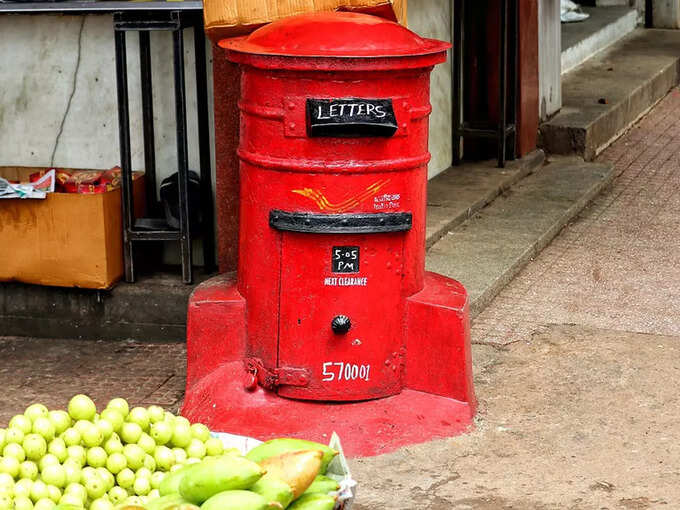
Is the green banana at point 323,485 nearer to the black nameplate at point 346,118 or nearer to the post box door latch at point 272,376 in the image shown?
the post box door latch at point 272,376

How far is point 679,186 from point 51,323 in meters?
4.97

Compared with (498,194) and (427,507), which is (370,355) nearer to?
(427,507)

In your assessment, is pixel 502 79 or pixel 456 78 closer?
pixel 502 79

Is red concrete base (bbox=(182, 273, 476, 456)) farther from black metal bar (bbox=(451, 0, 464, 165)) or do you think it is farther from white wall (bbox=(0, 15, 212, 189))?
black metal bar (bbox=(451, 0, 464, 165))

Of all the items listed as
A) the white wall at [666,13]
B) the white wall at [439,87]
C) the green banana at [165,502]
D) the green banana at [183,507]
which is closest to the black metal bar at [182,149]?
the white wall at [439,87]

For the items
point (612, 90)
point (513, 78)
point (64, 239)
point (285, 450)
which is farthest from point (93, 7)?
point (612, 90)

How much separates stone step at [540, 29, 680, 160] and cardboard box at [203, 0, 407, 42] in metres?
4.60

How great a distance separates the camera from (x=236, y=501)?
299 cm

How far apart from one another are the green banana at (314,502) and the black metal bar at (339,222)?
1.61 m

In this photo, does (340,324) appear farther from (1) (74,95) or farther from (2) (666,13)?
(2) (666,13)

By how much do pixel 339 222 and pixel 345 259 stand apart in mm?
171

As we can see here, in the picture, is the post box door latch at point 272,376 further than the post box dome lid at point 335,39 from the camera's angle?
Yes

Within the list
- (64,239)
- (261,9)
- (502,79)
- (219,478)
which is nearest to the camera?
(219,478)

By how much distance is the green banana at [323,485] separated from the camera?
330cm
